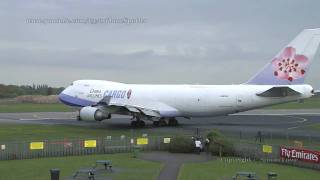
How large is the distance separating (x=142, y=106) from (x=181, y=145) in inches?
1046

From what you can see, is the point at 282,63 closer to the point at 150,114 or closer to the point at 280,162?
the point at 150,114

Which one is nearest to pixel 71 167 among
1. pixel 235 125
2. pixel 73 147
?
pixel 73 147

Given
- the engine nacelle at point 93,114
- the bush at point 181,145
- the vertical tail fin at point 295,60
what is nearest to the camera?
the bush at point 181,145

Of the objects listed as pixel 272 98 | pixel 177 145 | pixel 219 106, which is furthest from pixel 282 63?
pixel 177 145

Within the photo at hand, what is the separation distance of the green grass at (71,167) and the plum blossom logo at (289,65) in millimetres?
25746

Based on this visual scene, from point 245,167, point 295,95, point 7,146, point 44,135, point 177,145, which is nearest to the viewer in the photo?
point 245,167

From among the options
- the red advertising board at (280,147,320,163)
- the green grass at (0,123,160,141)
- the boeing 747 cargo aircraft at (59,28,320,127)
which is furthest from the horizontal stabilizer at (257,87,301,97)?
the red advertising board at (280,147,320,163)

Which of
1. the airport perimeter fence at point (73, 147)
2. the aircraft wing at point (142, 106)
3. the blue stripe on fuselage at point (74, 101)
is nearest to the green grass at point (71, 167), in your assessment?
the airport perimeter fence at point (73, 147)

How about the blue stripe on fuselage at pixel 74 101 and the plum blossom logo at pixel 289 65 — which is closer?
the plum blossom logo at pixel 289 65

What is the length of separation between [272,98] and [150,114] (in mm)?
14122

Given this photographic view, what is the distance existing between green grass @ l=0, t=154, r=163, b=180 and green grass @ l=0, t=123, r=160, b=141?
1259cm

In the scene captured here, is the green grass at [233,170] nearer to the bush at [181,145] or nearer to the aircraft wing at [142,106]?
the bush at [181,145]

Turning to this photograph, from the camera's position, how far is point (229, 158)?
33594 mm

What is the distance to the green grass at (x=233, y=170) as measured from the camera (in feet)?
85.5
